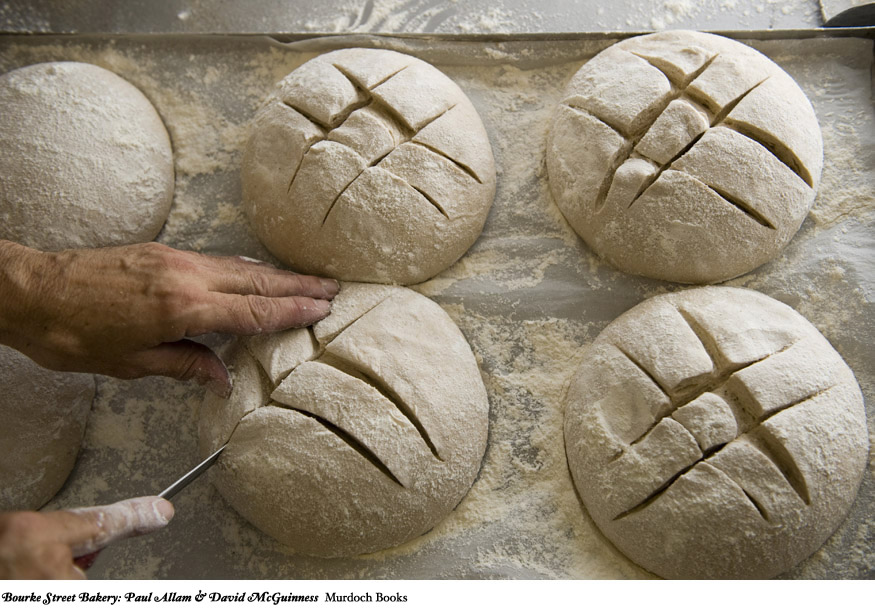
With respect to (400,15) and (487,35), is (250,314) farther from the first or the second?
(400,15)

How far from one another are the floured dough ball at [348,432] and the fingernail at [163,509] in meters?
0.20

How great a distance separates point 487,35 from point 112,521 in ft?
6.25

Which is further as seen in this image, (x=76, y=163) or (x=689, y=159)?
(x=76, y=163)

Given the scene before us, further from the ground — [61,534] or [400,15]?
[400,15]

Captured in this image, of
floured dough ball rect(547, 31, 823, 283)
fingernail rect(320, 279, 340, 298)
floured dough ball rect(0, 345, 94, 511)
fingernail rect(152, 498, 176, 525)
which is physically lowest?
floured dough ball rect(0, 345, 94, 511)

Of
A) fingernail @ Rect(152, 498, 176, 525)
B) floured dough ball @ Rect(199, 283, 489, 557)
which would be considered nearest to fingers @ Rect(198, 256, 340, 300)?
floured dough ball @ Rect(199, 283, 489, 557)

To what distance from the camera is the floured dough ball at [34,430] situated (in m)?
1.71

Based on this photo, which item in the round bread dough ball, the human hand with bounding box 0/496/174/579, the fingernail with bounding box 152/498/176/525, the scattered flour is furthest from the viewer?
the round bread dough ball

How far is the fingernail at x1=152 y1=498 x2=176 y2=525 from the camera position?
1.42 metres

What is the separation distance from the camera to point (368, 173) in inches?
66.7

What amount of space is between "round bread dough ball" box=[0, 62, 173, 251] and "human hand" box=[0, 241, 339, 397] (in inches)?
9.7

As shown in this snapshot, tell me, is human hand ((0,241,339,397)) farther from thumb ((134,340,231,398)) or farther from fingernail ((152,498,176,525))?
fingernail ((152,498,176,525))

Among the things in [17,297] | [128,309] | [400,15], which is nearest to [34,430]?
[17,297]
